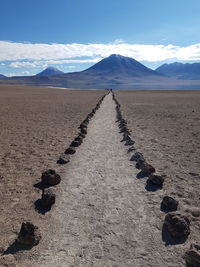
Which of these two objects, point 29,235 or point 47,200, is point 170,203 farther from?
point 29,235

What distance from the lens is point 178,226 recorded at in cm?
634

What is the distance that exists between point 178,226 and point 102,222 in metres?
1.52

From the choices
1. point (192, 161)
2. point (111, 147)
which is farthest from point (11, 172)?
point (192, 161)

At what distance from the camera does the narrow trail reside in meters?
5.61

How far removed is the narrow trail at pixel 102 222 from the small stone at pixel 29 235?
23 centimetres

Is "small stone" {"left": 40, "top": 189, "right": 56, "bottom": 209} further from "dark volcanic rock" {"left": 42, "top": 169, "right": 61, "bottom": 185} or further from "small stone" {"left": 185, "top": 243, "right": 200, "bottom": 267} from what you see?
"small stone" {"left": 185, "top": 243, "right": 200, "bottom": 267}

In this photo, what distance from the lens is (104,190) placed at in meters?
8.60

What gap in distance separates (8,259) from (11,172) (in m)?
4.99

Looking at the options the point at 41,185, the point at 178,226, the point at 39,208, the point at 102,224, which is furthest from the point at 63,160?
the point at 178,226

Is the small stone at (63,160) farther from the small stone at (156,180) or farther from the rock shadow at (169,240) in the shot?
the rock shadow at (169,240)

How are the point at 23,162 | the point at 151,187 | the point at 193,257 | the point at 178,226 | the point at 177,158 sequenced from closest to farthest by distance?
the point at 193,257
the point at 178,226
the point at 151,187
the point at 23,162
the point at 177,158

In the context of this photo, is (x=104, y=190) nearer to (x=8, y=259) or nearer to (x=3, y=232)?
(x=3, y=232)

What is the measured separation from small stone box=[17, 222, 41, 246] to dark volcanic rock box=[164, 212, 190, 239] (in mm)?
2508

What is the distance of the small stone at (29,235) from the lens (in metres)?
6.00
